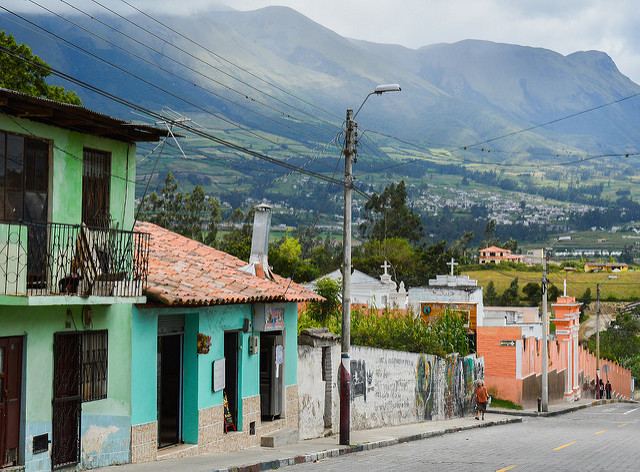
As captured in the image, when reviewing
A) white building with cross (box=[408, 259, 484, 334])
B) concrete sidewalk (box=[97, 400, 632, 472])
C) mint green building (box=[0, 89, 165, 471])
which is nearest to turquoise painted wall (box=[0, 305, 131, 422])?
mint green building (box=[0, 89, 165, 471])

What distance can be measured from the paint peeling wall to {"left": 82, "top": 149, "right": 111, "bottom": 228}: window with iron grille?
8.50 meters

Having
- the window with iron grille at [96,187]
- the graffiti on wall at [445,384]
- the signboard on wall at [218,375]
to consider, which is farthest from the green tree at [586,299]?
the window with iron grille at [96,187]

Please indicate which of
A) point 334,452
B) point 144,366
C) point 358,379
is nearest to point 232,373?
point 334,452

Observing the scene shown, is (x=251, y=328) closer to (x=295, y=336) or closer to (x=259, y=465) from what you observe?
(x=295, y=336)

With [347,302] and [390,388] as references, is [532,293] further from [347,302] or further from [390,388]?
[347,302]

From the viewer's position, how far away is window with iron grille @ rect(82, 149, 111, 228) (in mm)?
12898

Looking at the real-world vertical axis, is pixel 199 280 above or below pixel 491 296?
above

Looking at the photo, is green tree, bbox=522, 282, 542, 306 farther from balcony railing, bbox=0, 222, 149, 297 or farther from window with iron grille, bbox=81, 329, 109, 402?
window with iron grille, bbox=81, 329, 109, 402

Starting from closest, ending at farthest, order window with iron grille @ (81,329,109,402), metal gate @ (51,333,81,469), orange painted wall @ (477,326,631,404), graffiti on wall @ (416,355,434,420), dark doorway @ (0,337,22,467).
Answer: dark doorway @ (0,337,22,467), metal gate @ (51,333,81,469), window with iron grille @ (81,329,109,402), graffiti on wall @ (416,355,434,420), orange painted wall @ (477,326,631,404)

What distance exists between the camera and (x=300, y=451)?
57.8 ft

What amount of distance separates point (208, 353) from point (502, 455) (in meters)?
6.76

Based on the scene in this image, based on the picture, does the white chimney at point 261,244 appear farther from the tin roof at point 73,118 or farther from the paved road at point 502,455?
the tin roof at point 73,118

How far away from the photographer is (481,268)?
14025 cm

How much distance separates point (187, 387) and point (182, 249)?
422cm
